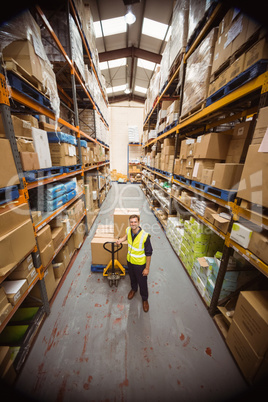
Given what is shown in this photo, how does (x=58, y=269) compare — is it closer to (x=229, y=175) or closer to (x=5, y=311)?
(x=5, y=311)

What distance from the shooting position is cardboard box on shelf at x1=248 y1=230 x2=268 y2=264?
1.46 meters

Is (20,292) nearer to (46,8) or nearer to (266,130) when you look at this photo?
(266,130)

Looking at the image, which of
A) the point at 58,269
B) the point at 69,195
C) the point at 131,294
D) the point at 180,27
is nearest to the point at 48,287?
the point at 58,269

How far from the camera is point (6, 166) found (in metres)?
1.49

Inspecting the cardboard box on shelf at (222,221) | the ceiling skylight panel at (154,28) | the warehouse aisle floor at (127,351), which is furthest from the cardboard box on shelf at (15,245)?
the ceiling skylight panel at (154,28)

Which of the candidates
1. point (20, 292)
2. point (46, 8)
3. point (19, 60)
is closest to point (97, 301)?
point (20, 292)

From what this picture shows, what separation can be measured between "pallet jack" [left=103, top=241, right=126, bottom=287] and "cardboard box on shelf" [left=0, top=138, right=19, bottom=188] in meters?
1.81

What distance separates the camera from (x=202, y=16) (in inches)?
95.1

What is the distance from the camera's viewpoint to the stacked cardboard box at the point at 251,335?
59.6 inches

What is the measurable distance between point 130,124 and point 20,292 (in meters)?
14.0

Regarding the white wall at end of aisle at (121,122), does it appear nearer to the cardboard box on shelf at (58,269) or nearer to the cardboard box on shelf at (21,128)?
the cardboard box on shelf at (58,269)

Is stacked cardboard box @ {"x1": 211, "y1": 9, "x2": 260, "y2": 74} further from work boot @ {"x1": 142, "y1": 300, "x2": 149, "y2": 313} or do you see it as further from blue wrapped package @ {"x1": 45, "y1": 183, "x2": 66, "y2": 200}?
work boot @ {"x1": 142, "y1": 300, "x2": 149, "y2": 313}

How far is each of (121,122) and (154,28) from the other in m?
7.24

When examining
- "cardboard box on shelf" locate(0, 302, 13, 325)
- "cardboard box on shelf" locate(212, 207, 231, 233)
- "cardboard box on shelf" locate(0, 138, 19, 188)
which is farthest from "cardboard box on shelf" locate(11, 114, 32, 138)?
"cardboard box on shelf" locate(212, 207, 231, 233)
